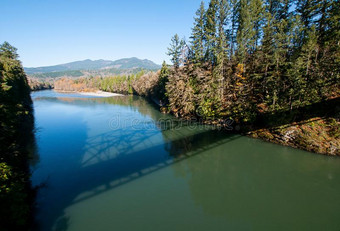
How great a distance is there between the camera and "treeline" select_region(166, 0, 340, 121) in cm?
1766

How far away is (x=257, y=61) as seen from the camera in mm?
23812

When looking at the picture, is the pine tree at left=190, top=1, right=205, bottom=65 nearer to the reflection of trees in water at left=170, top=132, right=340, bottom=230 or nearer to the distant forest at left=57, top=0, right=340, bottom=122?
the distant forest at left=57, top=0, right=340, bottom=122

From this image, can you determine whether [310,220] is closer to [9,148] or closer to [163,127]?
[9,148]

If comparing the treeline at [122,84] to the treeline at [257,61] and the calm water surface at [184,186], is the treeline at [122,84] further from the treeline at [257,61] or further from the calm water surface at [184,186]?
the calm water surface at [184,186]

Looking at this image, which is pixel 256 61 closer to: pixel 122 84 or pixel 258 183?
A: pixel 258 183

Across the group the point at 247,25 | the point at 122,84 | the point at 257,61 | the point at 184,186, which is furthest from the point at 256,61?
the point at 122,84

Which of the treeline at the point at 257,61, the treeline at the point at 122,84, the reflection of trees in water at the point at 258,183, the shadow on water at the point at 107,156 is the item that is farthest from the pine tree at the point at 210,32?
the treeline at the point at 122,84

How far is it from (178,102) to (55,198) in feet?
77.3

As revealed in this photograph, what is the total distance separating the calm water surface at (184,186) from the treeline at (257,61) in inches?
266

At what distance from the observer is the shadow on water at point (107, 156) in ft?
33.3

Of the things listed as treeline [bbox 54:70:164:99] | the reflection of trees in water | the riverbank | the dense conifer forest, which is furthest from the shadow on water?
treeline [bbox 54:70:164:99]

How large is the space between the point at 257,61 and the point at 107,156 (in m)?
24.2

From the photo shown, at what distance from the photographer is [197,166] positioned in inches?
563

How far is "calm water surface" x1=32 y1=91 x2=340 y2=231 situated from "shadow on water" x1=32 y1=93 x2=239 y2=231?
0.09 m
